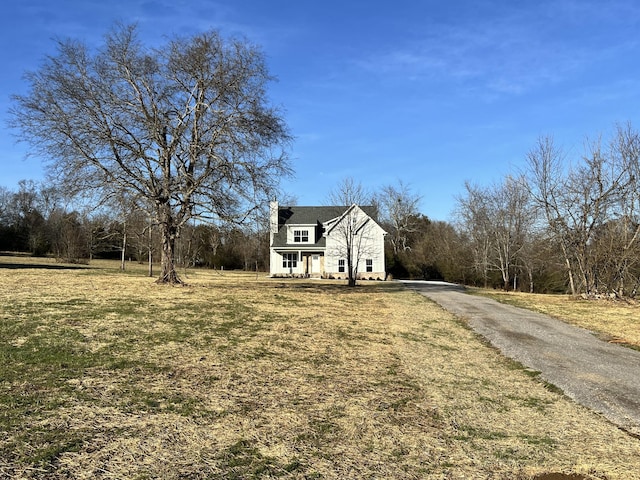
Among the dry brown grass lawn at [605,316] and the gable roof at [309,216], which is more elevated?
the gable roof at [309,216]

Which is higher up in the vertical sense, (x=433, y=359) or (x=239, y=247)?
(x=239, y=247)

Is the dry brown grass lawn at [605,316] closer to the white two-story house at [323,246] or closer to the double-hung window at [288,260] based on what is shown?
the white two-story house at [323,246]

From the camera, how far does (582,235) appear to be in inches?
949

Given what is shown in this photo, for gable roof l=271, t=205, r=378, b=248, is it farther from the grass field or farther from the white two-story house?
the grass field

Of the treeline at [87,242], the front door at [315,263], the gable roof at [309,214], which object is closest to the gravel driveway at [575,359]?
the treeline at [87,242]

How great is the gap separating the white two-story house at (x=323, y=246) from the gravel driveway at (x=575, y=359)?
2526cm

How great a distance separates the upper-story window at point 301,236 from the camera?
4288cm

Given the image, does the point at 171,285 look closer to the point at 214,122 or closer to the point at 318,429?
the point at 214,122

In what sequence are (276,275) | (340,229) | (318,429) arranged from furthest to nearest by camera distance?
(276,275) → (340,229) → (318,429)

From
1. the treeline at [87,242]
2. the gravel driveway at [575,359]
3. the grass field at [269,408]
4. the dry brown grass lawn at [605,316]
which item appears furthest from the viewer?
the treeline at [87,242]

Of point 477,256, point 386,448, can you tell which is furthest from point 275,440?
point 477,256

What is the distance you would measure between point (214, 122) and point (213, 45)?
3105 millimetres

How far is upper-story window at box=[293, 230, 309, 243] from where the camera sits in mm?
42875

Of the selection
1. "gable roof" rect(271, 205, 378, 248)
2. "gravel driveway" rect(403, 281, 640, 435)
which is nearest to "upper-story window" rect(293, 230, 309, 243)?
"gable roof" rect(271, 205, 378, 248)
